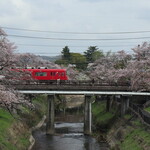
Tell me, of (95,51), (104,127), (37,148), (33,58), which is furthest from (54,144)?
(95,51)

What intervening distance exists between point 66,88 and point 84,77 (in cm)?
5668

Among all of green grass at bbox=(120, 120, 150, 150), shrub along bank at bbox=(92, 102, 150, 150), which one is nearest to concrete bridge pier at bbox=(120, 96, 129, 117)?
shrub along bank at bbox=(92, 102, 150, 150)

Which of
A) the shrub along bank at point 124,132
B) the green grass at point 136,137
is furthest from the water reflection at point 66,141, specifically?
the green grass at point 136,137

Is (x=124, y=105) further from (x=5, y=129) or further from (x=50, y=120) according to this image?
(x=5, y=129)

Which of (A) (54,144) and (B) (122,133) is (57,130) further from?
(B) (122,133)

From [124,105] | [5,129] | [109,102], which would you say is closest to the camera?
[5,129]

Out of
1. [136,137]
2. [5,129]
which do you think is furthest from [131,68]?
[5,129]

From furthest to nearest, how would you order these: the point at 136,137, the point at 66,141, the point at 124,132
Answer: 1. the point at 66,141
2. the point at 124,132
3. the point at 136,137

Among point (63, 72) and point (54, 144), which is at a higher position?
point (63, 72)

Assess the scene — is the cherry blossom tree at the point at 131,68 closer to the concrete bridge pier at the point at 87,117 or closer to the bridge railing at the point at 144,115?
the bridge railing at the point at 144,115

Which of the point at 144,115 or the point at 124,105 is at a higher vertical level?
the point at 144,115

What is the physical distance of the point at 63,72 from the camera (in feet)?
189

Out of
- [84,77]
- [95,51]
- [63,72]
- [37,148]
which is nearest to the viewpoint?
[37,148]

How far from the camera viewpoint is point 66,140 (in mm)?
40281
